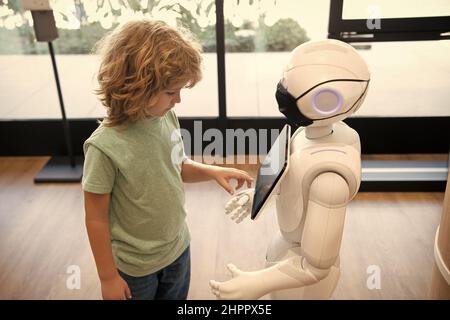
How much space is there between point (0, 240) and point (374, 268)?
1.77 metres

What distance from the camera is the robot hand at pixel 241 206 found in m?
1.20

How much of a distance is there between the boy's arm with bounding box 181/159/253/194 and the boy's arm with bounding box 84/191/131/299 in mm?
299

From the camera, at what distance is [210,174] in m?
1.27

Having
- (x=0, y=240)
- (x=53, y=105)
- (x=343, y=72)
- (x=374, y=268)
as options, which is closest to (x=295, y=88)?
(x=343, y=72)

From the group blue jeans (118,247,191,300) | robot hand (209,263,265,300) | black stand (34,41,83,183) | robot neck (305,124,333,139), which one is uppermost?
robot neck (305,124,333,139)

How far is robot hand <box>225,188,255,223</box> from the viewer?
1203 millimetres

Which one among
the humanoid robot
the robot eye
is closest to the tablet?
the humanoid robot

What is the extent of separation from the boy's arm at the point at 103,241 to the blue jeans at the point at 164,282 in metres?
0.11

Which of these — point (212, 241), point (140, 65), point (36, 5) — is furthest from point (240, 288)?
point (36, 5)

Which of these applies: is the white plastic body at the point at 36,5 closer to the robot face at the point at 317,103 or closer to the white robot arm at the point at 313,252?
the robot face at the point at 317,103

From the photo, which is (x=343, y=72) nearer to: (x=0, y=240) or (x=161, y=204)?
(x=161, y=204)

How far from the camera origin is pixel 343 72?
3.05 feet

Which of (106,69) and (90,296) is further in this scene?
(90,296)

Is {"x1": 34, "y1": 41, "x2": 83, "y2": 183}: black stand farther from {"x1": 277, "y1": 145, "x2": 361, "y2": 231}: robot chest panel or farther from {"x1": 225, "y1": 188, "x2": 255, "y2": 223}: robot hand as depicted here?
{"x1": 277, "y1": 145, "x2": 361, "y2": 231}: robot chest panel
